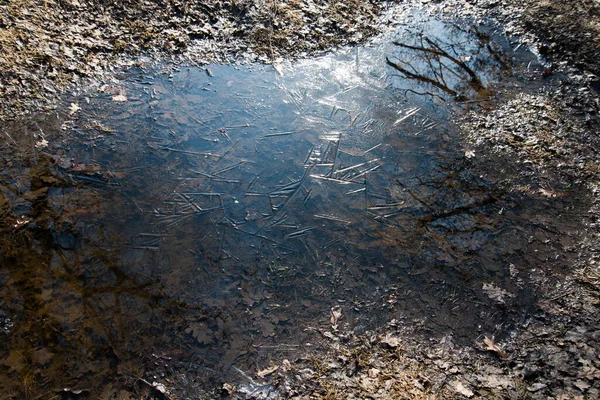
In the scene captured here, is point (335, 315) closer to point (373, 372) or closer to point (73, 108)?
point (373, 372)

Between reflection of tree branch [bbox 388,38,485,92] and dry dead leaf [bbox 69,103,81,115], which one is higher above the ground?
reflection of tree branch [bbox 388,38,485,92]

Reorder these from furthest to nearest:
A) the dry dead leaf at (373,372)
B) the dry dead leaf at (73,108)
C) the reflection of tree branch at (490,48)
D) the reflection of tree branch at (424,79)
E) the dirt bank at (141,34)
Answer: the reflection of tree branch at (490,48), the reflection of tree branch at (424,79), the dirt bank at (141,34), the dry dead leaf at (73,108), the dry dead leaf at (373,372)

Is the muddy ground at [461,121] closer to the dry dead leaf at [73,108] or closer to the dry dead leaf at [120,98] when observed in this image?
the dry dead leaf at [73,108]

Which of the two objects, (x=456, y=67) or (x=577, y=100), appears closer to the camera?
(x=577, y=100)

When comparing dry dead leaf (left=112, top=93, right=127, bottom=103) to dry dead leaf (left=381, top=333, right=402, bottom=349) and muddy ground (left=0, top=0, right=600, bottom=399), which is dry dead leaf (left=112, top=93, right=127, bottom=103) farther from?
dry dead leaf (left=381, top=333, right=402, bottom=349)

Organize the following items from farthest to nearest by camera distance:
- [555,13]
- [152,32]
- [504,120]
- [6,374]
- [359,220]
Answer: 1. [555,13]
2. [152,32]
3. [504,120]
4. [359,220]
5. [6,374]

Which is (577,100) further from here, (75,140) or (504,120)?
(75,140)

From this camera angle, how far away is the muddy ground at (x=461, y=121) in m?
2.63

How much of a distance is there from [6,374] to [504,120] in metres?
5.37

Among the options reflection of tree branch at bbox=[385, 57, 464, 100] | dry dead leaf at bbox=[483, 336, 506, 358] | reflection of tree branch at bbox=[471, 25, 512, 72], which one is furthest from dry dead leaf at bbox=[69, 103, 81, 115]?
reflection of tree branch at bbox=[471, 25, 512, 72]

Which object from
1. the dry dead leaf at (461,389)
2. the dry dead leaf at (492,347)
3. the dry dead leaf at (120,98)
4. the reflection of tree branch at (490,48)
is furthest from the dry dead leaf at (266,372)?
the reflection of tree branch at (490,48)

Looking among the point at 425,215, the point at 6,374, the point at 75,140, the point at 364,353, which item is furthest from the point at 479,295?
the point at 75,140

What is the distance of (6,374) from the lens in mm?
2609

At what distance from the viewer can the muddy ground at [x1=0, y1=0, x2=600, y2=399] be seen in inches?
104
